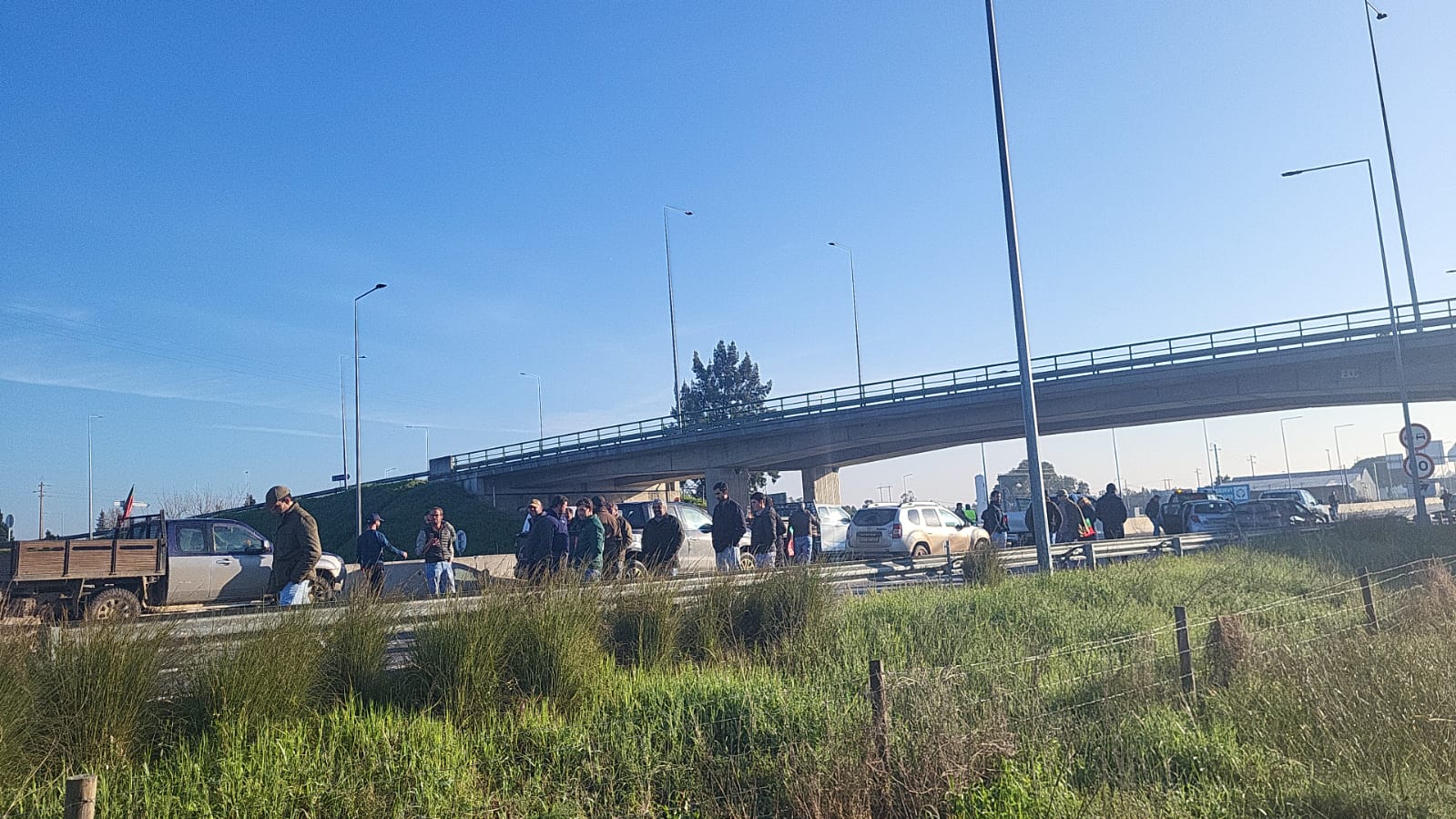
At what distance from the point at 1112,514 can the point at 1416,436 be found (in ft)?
23.2

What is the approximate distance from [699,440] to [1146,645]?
44775mm

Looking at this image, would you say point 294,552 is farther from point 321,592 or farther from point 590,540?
point 590,540

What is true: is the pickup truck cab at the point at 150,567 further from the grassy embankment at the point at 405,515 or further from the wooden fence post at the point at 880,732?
the grassy embankment at the point at 405,515

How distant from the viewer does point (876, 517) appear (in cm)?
2553

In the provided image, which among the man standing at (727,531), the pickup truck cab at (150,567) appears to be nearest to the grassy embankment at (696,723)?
the man standing at (727,531)

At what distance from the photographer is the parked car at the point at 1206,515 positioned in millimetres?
31750

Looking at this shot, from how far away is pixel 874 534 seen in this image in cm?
2523

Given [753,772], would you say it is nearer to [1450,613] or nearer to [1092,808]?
[1092,808]

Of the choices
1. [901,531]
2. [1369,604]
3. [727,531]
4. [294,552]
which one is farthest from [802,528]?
[294,552]

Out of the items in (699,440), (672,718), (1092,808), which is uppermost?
(699,440)

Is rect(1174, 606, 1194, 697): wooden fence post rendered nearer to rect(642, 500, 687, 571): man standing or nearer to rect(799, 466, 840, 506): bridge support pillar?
rect(642, 500, 687, 571): man standing

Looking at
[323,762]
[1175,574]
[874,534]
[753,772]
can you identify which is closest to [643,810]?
[753,772]

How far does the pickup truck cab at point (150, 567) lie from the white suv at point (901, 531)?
12344mm

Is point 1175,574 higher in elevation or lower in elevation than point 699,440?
lower
